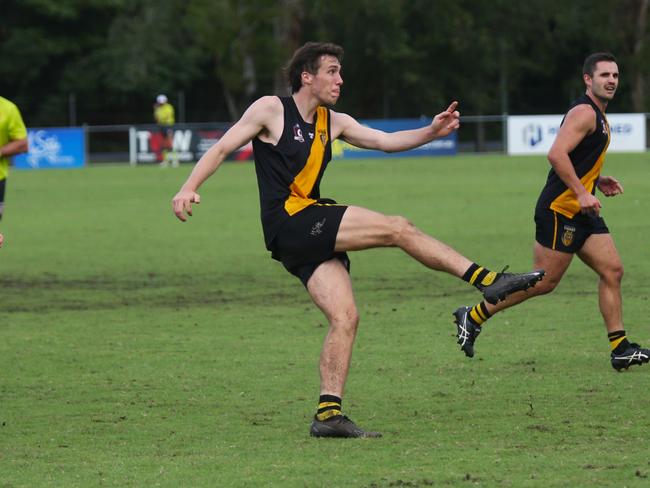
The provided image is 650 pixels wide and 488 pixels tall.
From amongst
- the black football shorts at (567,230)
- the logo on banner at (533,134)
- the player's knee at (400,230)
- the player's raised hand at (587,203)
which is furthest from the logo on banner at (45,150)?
the player's knee at (400,230)

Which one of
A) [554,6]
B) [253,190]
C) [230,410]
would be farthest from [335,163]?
[230,410]

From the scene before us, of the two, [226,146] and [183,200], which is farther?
[226,146]

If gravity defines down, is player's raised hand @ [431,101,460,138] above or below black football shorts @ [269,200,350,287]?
above

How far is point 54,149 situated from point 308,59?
123ft

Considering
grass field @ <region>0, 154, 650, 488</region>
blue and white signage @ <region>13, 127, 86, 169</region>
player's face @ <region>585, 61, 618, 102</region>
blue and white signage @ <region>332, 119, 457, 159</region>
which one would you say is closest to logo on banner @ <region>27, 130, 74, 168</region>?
blue and white signage @ <region>13, 127, 86, 169</region>

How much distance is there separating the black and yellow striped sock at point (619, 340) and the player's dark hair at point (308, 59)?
293 cm

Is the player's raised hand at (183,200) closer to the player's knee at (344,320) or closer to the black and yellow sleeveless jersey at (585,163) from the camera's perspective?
the player's knee at (344,320)

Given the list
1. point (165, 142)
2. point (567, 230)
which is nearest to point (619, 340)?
point (567, 230)

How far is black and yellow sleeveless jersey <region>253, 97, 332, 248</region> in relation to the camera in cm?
744

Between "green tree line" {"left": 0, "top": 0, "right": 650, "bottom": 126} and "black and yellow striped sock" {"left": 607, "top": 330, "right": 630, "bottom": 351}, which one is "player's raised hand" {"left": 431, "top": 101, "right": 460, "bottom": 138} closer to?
"black and yellow striped sock" {"left": 607, "top": 330, "right": 630, "bottom": 351}

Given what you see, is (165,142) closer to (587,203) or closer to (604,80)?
(604,80)

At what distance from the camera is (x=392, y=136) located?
794cm

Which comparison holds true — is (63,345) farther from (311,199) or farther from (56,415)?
(311,199)

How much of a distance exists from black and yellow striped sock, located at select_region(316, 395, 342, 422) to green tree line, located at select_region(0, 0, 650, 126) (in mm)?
49701
